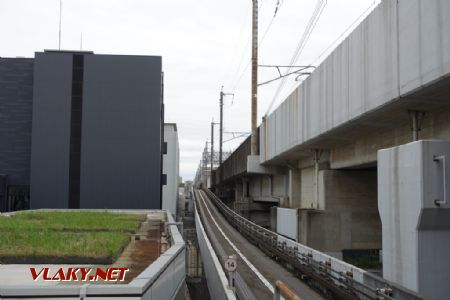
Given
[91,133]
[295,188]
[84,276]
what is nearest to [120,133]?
[91,133]

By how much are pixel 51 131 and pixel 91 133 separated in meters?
3.45

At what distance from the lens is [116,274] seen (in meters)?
9.80

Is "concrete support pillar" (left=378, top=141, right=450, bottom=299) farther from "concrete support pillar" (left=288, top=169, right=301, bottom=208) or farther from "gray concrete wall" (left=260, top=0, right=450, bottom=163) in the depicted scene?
"concrete support pillar" (left=288, top=169, right=301, bottom=208)

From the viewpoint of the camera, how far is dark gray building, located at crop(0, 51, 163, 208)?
45375 millimetres

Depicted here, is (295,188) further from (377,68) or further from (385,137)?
(377,68)

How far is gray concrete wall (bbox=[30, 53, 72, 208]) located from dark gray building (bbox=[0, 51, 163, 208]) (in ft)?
0.27

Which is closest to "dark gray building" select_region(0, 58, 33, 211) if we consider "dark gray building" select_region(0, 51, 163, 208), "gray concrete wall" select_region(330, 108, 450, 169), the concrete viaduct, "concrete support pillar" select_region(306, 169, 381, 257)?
"dark gray building" select_region(0, 51, 163, 208)

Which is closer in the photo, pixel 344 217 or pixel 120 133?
pixel 344 217

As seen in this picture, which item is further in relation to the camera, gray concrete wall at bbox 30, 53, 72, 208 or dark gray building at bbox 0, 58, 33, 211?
dark gray building at bbox 0, 58, 33, 211

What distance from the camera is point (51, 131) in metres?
45.7

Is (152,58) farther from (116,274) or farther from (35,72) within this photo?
(116,274)

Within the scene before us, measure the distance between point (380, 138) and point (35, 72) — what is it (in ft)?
120

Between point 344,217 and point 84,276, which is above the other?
point 344,217

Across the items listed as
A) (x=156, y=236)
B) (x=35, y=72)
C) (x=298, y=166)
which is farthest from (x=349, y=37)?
(x=35, y=72)
